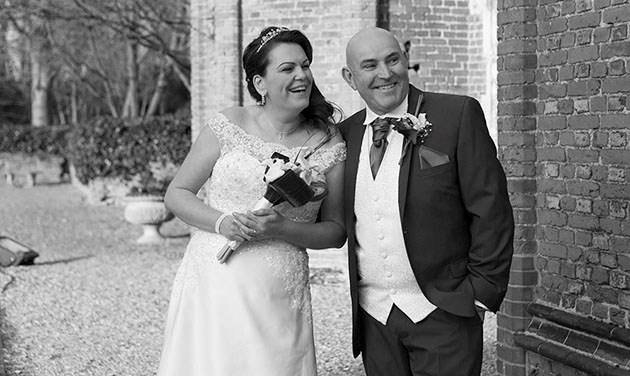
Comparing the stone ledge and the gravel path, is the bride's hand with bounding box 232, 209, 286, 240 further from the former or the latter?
the gravel path

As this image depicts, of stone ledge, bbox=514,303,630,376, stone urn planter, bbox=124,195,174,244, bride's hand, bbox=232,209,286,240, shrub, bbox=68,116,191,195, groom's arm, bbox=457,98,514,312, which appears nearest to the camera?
groom's arm, bbox=457,98,514,312

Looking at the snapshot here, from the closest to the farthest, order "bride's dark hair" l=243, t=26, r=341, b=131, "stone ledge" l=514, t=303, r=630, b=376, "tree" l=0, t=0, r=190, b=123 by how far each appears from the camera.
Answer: "bride's dark hair" l=243, t=26, r=341, b=131 → "stone ledge" l=514, t=303, r=630, b=376 → "tree" l=0, t=0, r=190, b=123

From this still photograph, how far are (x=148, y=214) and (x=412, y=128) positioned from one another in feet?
37.2

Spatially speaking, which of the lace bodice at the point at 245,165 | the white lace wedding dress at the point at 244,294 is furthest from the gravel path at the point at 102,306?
the lace bodice at the point at 245,165

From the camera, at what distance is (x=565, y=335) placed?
4926 millimetres

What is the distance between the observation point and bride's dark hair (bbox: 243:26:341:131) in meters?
3.79

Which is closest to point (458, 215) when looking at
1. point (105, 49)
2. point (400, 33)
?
point (400, 33)

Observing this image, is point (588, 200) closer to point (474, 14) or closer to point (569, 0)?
point (569, 0)

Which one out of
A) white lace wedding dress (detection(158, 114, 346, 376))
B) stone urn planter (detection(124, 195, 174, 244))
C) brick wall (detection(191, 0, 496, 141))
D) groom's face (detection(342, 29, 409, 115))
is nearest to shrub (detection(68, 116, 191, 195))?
stone urn planter (detection(124, 195, 174, 244))

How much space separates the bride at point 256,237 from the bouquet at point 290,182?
0.33ft

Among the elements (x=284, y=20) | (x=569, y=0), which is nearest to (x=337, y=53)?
(x=284, y=20)

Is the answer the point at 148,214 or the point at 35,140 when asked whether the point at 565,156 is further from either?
the point at 35,140

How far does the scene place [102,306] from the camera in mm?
9680

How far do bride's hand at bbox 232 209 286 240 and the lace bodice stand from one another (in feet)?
0.61
